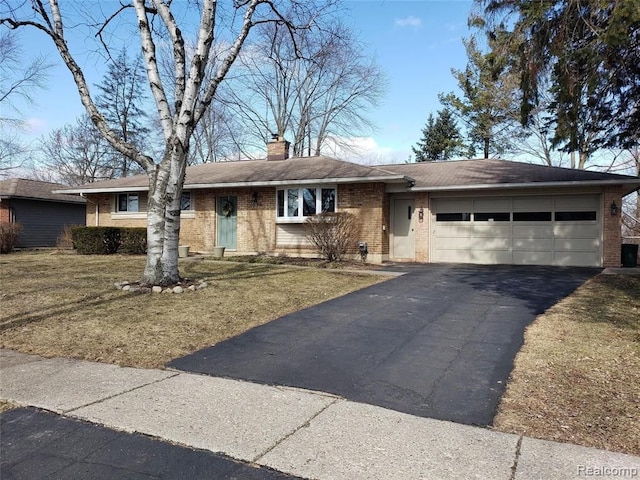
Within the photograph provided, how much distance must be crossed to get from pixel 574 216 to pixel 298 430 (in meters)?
14.2

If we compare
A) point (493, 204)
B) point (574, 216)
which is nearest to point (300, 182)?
point (493, 204)

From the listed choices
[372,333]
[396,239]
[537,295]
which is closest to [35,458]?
[372,333]

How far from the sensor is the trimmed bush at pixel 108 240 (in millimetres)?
17422

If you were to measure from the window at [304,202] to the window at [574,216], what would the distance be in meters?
7.25

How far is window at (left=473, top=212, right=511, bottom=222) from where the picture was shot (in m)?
15.6

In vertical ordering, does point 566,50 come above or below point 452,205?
above

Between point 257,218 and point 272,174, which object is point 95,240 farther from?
point 272,174

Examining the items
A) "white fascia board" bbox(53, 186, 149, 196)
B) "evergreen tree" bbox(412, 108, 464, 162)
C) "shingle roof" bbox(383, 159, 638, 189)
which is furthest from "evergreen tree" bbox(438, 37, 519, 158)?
"white fascia board" bbox(53, 186, 149, 196)

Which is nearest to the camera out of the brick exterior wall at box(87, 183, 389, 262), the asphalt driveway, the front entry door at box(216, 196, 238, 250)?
the asphalt driveway

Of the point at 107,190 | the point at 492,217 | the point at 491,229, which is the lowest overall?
the point at 491,229

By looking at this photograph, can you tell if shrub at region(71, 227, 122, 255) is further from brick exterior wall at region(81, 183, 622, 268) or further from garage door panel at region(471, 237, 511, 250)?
garage door panel at region(471, 237, 511, 250)

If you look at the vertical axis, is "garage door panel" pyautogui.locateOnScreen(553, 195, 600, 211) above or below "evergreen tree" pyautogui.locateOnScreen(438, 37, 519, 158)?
below

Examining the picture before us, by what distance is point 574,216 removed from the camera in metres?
14.8

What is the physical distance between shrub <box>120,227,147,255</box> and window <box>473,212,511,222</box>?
12.1 m
